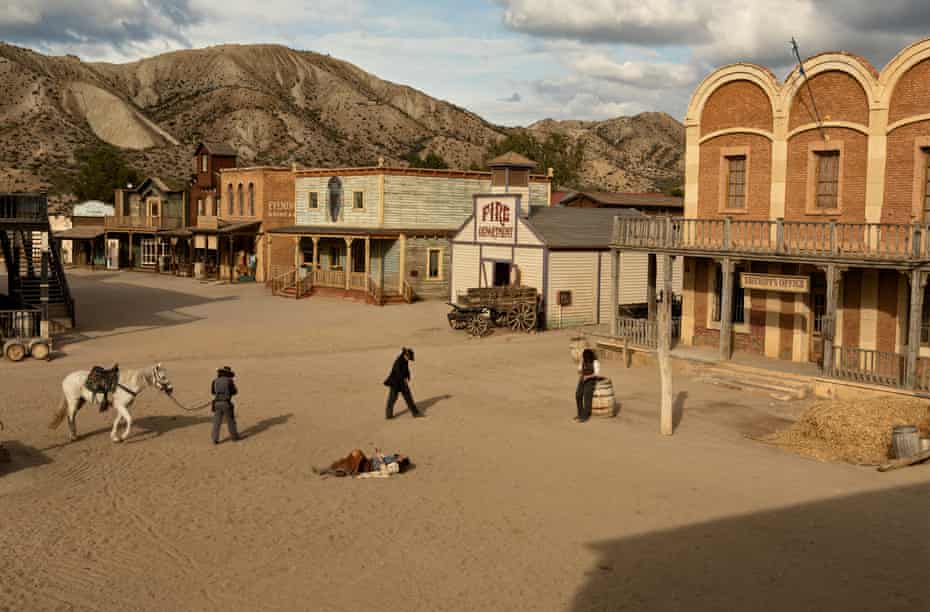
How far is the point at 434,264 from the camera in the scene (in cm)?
4194

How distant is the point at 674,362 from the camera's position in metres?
23.5

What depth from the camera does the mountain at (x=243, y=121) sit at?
358 feet

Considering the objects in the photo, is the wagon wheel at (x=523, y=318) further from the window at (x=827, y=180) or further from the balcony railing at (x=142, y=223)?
the balcony railing at (x=142, y=223)

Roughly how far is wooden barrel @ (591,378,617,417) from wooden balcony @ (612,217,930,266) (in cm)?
598

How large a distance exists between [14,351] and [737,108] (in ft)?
67.0

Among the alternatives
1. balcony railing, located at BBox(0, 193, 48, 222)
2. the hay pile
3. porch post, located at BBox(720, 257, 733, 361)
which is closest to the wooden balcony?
porch post, located at BBox(720, 257, 733, 361)

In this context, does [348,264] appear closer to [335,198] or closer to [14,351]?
[335,198]

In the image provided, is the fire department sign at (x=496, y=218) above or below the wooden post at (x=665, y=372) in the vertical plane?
above

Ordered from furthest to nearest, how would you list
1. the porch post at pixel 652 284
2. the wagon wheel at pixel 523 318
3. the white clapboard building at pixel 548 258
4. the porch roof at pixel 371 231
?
the porch roof at pixel 371 231 → the white clapboard building at pixel 548 258 → the wagon wheel at pixel 523 318 → the porch post at pixel 652 284

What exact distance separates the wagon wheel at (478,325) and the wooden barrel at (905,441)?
1613 cm

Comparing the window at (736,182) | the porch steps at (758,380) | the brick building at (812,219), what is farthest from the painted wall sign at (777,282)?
the window at (736,182)

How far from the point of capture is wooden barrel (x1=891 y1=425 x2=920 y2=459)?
15.0 m

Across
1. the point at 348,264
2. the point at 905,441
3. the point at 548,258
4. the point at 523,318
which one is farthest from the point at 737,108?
the point at 348,264

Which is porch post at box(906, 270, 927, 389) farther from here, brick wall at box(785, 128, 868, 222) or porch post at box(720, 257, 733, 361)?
porch post at box(720, 257, 733, 361)
